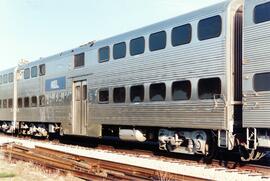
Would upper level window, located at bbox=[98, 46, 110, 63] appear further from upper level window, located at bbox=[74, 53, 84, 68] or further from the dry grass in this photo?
the dry grass

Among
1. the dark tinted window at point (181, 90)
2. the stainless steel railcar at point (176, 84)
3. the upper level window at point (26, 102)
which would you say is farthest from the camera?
the upper level window at point (26, 102)

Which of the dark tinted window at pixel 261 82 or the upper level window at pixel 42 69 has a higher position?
the upper level window at pixel 42 69

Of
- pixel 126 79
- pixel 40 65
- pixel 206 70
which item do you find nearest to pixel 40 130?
pixel 40 65

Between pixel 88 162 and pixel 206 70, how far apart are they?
14.0ft

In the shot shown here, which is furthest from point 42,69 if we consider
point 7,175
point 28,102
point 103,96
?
point 7,175

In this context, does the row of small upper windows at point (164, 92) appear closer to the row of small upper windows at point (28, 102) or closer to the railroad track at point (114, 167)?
the railroad track at point (114, 167)

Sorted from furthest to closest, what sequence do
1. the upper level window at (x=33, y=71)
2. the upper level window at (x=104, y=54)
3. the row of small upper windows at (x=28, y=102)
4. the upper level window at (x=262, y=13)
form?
the upper level window at (x=33, y=71) < the row of small upper windows at (x=28, y=102) < the upper level window at (x=104, y=54) < the upper level window at (x=262, y=13)

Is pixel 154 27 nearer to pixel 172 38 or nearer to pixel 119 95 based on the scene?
pixel 172 38

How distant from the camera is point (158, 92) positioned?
15516mm

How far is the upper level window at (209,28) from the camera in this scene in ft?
43.1

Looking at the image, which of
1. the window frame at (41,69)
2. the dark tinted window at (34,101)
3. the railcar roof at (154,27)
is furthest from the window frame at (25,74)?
the railcar roof at (154,27)

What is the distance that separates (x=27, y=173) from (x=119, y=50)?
6.90m

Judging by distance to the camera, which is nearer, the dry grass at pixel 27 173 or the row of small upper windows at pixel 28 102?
the dry grass at pixel 27 173

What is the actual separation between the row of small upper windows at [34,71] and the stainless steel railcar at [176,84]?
2.17 m
